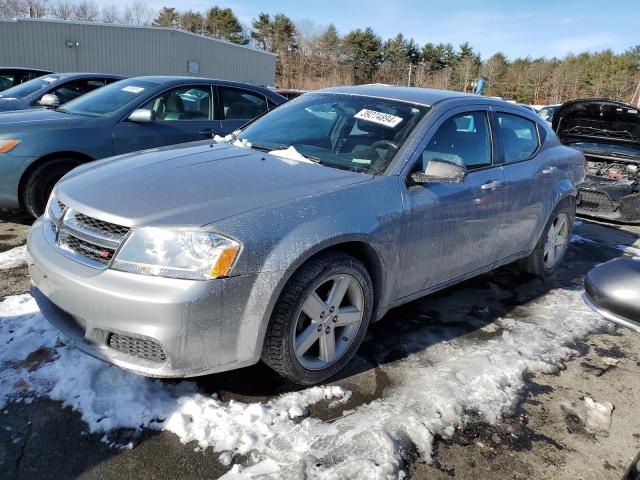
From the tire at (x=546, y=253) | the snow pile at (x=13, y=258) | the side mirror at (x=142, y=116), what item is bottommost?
the snow pile at (x=13, y=258)

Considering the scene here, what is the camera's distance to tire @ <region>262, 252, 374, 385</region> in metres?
2.44

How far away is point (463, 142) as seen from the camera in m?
3.51

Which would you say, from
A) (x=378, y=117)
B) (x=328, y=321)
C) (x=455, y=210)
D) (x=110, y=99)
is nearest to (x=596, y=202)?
(x=455, y=210)

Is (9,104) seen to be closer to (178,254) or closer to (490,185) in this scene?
(178,254)

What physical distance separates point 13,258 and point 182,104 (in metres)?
2.46

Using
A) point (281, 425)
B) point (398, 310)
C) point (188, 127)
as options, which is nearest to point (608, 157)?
point (398, 310)

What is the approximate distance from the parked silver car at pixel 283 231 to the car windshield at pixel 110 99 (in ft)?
7.35

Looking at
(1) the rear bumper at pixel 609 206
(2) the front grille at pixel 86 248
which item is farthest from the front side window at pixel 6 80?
(1) the rear bumper at pixel 609 206

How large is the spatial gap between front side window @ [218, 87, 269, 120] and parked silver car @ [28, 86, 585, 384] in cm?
223

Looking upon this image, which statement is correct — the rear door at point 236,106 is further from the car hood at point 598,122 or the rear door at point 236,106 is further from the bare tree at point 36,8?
the bare tree at point 36,8

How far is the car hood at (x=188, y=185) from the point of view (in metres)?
2.32

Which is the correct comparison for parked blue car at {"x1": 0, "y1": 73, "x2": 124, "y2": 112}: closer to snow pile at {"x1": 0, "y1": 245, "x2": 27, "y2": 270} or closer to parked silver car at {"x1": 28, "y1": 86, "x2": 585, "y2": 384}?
snow pile at {"x1": 0, "y1": 245, "x2": 27, "y2": 270}

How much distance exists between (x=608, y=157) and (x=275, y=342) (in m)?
6.45

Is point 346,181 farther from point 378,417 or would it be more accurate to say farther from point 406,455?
point 406,455
